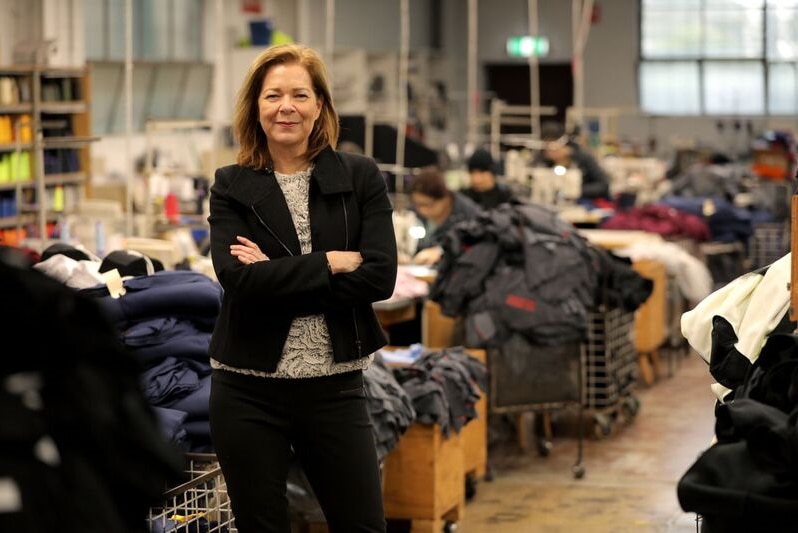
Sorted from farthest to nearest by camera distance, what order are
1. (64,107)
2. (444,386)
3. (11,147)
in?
(64,107) < (11,147) < (444,386)

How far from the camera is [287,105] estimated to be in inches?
130

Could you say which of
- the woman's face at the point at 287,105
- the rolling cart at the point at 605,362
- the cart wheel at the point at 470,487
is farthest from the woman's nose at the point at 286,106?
the rolling cart at the point at 605,362

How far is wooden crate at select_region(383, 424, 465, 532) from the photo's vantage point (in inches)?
208

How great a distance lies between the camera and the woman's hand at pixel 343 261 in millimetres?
3270

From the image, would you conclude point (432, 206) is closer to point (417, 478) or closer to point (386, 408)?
point (417, 478)

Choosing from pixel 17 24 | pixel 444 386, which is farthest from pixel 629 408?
pixel 17 24

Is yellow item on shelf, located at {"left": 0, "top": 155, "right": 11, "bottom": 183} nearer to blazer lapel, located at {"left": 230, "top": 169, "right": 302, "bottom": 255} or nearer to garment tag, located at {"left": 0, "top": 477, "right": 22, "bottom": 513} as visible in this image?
blazer lapel, located at {"left": 230, "top": 169, "right": 302, "bottom": 255}

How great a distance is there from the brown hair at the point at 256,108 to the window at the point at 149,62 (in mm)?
9742

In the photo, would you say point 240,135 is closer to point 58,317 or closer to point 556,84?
point 58,317

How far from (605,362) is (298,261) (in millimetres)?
4064

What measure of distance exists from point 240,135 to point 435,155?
10731 millimetres

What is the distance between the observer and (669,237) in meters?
10.3

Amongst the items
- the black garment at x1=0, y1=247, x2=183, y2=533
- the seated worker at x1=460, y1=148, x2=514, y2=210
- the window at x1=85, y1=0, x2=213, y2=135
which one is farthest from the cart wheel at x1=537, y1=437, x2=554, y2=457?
the window at x1=85, y1=0, x2=213, y2=135

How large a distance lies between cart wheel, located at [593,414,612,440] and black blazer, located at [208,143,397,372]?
426 cm
